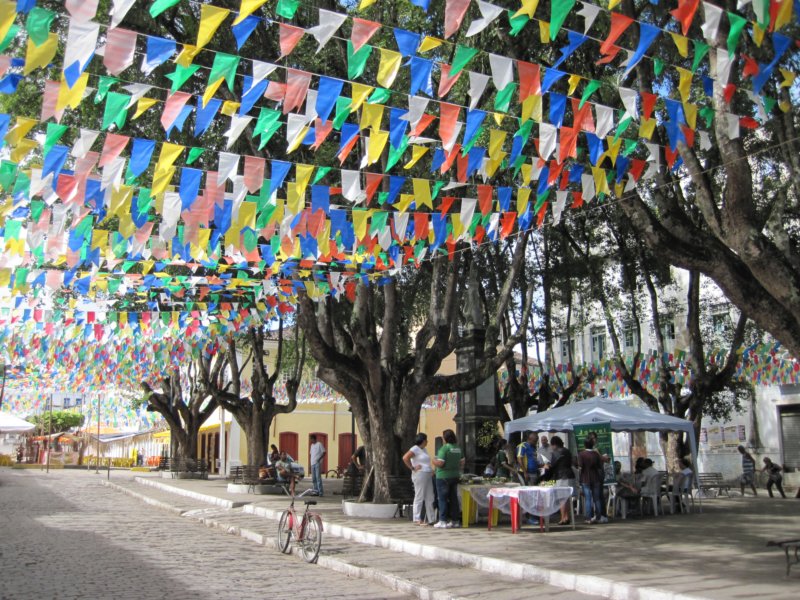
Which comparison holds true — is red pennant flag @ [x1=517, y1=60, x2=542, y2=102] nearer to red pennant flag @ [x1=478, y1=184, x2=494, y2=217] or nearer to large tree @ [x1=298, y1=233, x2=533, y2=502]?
red pennant flag @ [x1=478, y1=184, x2=494, y2=217]

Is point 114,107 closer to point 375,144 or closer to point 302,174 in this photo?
point 302,174

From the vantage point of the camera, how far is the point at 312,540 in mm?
9828

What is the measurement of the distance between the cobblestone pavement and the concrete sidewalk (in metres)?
1.55

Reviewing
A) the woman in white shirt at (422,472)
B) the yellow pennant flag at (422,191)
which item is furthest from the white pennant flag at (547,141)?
the woman in white shirt at (422,472)

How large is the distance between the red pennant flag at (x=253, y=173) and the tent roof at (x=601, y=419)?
8.66 meters

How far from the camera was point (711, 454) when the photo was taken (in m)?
29.5

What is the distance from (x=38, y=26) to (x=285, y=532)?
767 cm

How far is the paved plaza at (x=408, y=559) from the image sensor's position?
7.41 meters

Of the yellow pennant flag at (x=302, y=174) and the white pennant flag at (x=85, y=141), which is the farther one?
the yellow pennant flag at (x=302, y=174)

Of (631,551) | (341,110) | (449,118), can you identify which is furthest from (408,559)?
(341,110)

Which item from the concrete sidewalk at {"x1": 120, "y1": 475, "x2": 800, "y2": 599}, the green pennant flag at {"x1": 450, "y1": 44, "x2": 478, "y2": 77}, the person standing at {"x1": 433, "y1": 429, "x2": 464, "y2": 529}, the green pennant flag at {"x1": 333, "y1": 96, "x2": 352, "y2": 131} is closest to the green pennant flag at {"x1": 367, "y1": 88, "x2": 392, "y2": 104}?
the green pennant flag at {"x1": 333, "y1": 96, "x2": 352, "y2": 131}

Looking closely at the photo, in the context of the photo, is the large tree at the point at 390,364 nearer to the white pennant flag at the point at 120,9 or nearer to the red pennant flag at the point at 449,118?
the red pennant flag at the point at 449,118

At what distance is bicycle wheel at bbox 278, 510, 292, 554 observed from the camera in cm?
1055

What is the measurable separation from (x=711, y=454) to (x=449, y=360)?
17.1m
